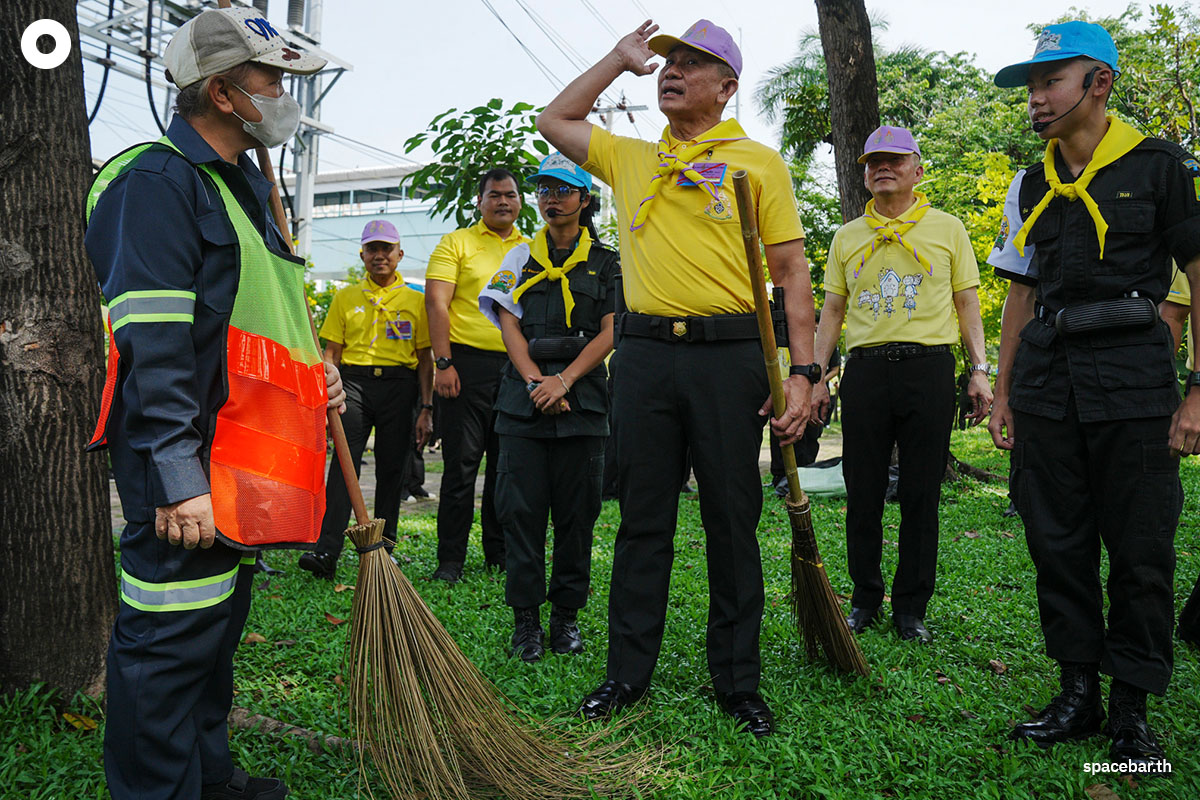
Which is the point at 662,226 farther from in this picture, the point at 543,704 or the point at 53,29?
the point at 53,29

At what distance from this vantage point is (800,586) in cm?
367

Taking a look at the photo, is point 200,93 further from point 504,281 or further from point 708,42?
point 504,281

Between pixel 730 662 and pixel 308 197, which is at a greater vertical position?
pixel 308 197

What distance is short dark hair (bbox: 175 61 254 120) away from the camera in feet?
7.72

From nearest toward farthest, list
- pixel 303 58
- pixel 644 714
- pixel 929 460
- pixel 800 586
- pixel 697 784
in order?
pixel 303 58
pixel 697 784
pixel 644 714
pixel 800 586
pixel 929 460

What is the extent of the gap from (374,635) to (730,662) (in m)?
1.37

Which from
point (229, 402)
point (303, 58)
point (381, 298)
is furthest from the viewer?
point (381, 298)

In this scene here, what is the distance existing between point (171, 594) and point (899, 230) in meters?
3.71

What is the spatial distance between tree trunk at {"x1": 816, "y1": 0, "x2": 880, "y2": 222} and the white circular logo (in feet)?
21.8

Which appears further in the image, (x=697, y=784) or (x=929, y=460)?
(x=929, y=460)

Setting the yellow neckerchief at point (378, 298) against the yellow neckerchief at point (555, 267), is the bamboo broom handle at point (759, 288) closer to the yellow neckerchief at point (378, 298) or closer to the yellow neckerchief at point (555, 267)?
the yellow neckerchief at point (555, 267)

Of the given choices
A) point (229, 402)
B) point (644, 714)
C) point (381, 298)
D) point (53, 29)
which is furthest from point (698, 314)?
point (381, 298)

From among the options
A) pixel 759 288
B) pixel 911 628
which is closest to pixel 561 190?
pixel 759 288

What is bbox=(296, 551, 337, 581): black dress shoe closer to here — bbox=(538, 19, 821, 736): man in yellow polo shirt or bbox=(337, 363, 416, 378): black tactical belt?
bbox=(337, 363, 416, 378): black tactical belt
